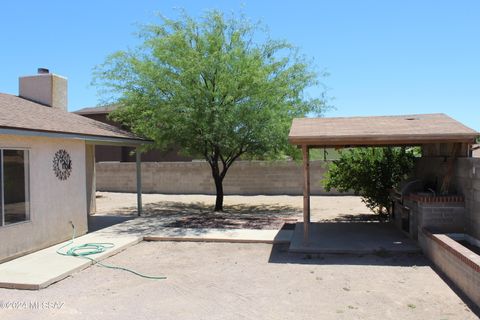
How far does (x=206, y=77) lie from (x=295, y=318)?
30.0ft

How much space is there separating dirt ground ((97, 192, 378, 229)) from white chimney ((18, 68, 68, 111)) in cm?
462

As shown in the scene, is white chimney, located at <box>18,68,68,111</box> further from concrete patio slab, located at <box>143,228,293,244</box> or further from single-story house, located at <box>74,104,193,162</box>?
single-story house, located at <box>74,104,193,162</box>

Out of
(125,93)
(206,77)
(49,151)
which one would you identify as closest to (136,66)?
(125,93)

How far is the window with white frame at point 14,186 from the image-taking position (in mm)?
8172

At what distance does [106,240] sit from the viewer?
1031 cm

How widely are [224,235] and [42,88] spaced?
712 cm

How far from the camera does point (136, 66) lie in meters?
13.7

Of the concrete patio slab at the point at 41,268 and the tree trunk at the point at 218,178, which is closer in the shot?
the concrete patio slab at the point at 41,268

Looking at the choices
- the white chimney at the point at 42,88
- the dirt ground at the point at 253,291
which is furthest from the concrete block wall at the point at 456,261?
the white chimney at the point at 42,88

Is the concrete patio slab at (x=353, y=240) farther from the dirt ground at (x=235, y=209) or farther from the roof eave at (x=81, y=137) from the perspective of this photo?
the roof eave at (x=81, y=137)

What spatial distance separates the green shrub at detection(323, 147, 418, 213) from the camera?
12859 mm

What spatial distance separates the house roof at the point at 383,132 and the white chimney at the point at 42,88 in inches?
292

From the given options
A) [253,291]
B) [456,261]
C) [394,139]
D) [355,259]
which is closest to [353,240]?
[355,259]

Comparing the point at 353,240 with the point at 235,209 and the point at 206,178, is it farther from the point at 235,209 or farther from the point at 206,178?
the point at 206,178
